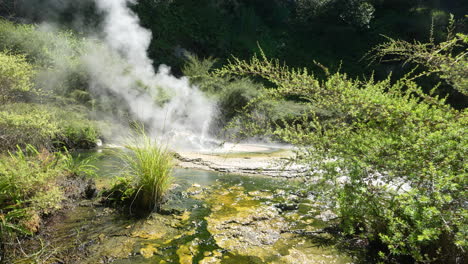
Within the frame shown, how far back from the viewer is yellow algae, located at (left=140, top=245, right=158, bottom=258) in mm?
2386

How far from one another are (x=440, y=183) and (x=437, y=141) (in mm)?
341

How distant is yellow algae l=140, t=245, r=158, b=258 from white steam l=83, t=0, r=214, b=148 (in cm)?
679

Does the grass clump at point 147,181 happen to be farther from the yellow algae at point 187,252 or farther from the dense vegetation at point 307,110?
the yellow algae at point 187,252

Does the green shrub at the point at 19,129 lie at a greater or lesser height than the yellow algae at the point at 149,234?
greater

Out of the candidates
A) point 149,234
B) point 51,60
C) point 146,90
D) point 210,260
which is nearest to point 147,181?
point 149,234

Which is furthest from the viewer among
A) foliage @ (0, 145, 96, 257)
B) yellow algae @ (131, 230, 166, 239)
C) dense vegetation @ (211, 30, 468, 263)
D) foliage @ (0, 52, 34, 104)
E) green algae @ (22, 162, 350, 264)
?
foliage @ (0, 52, 34, 104)

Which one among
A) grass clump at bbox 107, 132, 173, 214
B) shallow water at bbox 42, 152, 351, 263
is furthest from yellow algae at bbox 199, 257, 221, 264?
grass clump at bbox 107, 132, 173, 214

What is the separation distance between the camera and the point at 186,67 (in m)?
14.6

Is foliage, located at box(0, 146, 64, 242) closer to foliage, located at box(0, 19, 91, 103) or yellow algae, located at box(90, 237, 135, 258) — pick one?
yellow algae, located at box(90, 237, 135, 258)

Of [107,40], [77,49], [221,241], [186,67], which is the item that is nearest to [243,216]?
[221,241]

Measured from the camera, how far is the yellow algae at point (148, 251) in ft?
7.83

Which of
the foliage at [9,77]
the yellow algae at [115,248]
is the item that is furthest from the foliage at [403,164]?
the foliage at [9,77]

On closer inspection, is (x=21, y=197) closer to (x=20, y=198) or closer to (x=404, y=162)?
(x=20, y=198)

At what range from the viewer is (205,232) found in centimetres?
289
